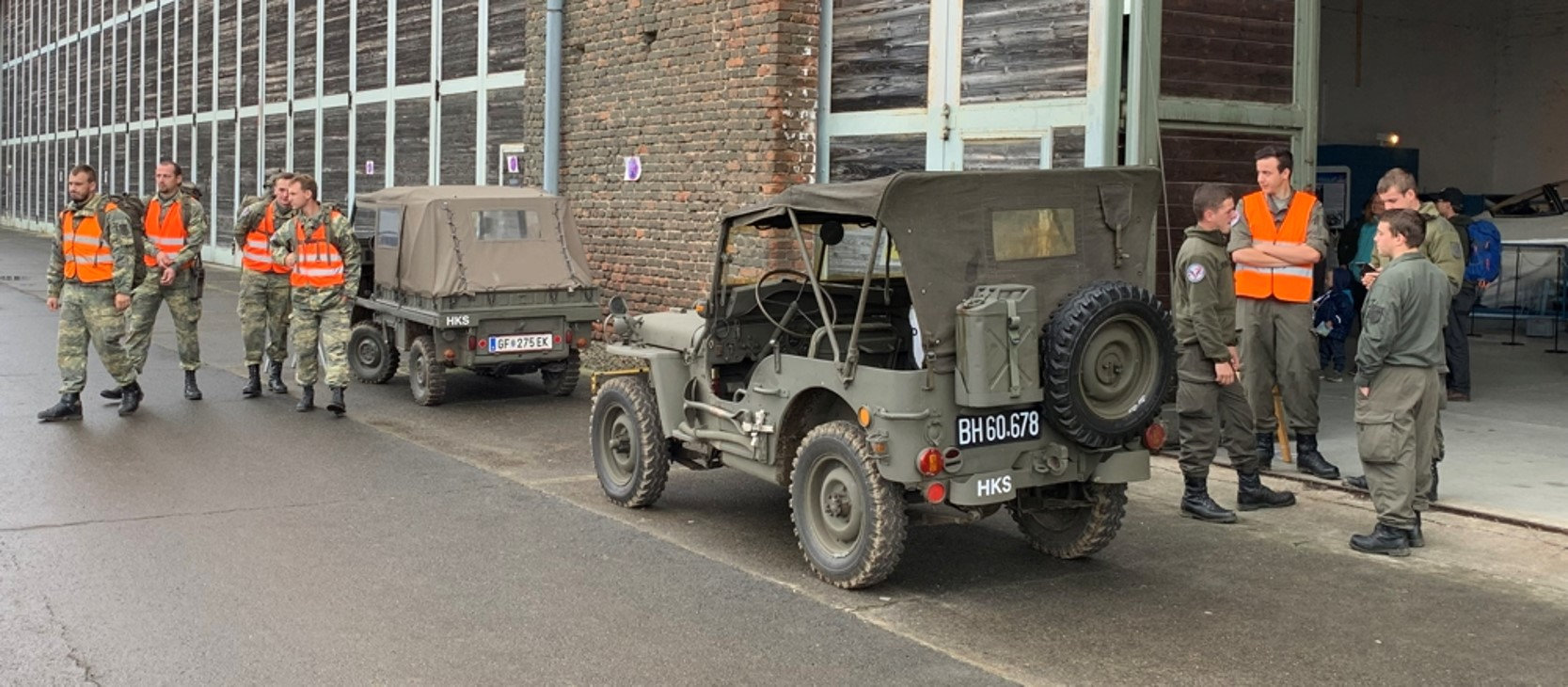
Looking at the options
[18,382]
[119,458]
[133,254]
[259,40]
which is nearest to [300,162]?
[259,40]

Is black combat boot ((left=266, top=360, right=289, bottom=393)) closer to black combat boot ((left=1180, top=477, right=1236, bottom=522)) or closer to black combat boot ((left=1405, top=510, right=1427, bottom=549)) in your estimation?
black combat boot ((left=1180, top=477, right=1236, bottom=522))

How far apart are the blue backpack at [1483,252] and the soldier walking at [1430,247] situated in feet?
13.7

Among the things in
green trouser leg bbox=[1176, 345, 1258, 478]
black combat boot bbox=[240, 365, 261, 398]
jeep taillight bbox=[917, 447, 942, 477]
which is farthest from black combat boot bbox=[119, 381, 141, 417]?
green trouser leg bbox=[1176, 345, 1258, 478]

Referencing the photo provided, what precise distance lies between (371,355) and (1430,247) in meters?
8.56

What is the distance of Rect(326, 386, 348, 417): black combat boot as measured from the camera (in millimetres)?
11320

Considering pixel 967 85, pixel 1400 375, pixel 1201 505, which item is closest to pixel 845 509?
pixel 1201 505

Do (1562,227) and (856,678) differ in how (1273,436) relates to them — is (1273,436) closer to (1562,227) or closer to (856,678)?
(856,678)

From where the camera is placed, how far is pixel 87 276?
1113cm

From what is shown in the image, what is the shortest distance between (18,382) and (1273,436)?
33.1 feet

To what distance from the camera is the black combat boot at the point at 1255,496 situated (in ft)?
27.4

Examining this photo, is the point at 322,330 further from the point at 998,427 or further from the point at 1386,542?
the point at 1386,542

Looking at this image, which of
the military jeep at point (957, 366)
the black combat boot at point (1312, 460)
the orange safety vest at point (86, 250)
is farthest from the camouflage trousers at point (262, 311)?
the black combat boot at point (1312, 460)

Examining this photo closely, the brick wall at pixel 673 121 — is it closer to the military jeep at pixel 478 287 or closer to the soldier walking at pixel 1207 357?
the military jeep at pixel 478 287

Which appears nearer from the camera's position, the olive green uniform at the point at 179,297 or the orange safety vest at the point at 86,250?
the orange safety vest at the point at 86,250
